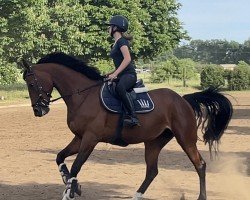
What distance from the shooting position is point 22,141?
16.6 m

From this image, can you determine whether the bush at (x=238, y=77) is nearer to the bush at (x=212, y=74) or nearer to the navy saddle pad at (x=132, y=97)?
the bush at (x=212, y=74)

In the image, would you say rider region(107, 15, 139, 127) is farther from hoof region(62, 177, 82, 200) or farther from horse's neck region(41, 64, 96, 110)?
hoof region(62, 177, 82, 200)

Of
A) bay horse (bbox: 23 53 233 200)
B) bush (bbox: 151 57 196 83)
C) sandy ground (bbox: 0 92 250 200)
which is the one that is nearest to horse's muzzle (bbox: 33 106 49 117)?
bay horse (bbox: 23 53 233 200)

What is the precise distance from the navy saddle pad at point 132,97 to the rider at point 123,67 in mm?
112

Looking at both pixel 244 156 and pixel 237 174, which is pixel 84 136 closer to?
pixel 237 174

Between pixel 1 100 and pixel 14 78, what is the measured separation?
11.7 ft

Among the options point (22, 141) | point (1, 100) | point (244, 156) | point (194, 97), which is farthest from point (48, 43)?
point (194, 97)

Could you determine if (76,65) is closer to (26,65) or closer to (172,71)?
(26,65)

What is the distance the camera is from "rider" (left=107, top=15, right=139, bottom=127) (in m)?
7.71

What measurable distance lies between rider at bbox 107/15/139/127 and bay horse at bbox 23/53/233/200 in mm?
233

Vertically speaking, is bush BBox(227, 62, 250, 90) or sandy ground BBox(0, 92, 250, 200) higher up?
sandy ground BBox(0, 92, 250, 200)

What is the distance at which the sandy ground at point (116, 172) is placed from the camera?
8.84m

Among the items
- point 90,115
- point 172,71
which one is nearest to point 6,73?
point 90,115

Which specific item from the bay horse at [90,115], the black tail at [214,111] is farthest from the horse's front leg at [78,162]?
the black tail at [214,111]
